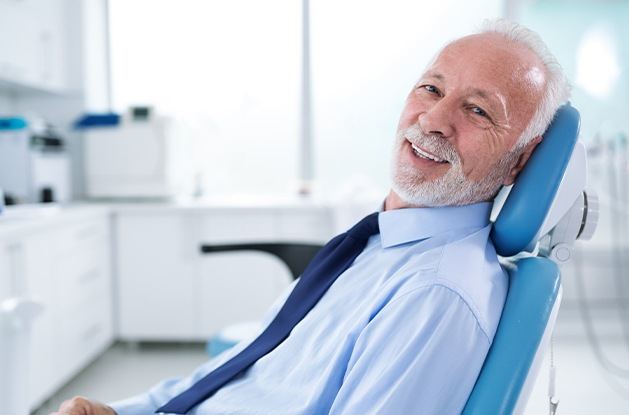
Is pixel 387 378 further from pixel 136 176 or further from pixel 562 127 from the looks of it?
pixel 136 176

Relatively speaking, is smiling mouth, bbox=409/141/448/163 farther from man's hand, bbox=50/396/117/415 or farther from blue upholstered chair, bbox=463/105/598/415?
man's hand, bbox=50/396/117/415

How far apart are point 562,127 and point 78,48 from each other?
3084 millimetres

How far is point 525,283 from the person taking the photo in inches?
36.2

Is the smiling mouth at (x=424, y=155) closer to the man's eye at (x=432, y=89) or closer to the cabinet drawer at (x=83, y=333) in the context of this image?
the man's eye at (x=432, y=89)

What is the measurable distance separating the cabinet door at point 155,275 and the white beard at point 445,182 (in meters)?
2.09

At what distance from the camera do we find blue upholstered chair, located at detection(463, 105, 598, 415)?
827mm

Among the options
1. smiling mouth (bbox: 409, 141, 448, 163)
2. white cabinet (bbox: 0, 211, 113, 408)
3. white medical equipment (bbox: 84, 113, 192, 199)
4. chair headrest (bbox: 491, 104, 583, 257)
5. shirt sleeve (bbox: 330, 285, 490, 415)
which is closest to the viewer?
shirt sleeve (bbox: 330, 285, 490, 415)

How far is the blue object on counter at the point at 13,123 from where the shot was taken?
2.57 metres

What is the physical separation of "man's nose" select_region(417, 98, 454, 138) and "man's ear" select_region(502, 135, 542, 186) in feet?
0.47

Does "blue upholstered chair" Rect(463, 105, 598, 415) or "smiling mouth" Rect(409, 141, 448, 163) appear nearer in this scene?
"blue upholstered chair" Rect(463, 105, 598, 415)

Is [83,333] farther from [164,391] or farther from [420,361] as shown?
[420,361]

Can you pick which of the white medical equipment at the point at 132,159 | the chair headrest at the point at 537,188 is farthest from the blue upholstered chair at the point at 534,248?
the white medical equipment at the point at 132,159

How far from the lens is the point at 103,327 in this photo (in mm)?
2906

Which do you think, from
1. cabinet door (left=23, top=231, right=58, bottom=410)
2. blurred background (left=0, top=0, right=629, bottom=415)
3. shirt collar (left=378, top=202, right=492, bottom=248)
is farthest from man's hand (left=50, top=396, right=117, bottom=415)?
blurred background (left=0, top=0, right=629, bottom=415)
